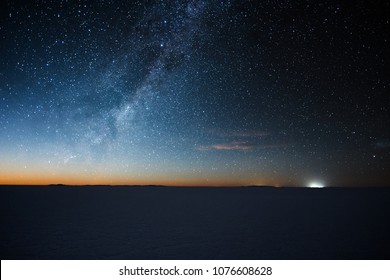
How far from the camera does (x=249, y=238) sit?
51.0 ft

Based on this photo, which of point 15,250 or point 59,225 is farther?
point 59,225

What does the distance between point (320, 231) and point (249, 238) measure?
18.4 feet

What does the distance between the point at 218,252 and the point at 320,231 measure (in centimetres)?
902

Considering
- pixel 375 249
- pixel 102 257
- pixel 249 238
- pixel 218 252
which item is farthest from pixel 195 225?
pixel 375 249
